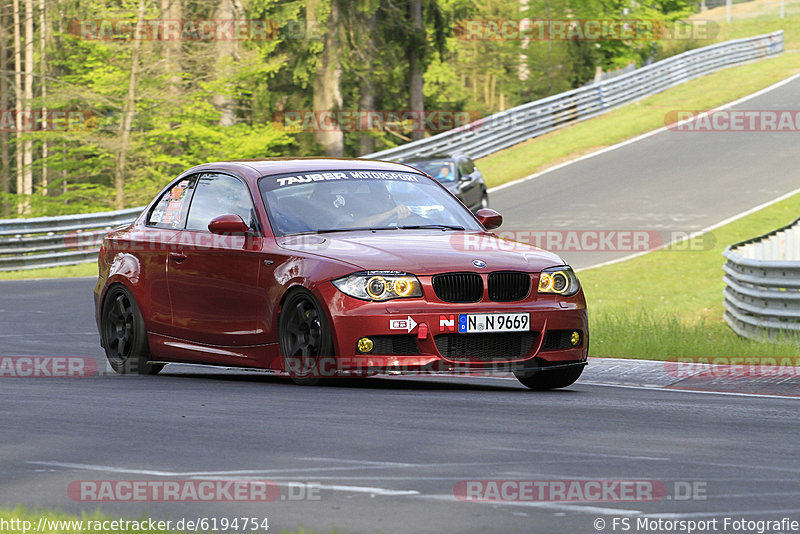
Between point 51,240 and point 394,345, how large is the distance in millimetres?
19799

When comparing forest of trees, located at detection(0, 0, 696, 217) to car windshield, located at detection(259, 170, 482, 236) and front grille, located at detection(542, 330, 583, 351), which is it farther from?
front grille, located at detection(542, 330, 583, 351)

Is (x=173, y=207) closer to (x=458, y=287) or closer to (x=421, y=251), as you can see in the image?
(x=421, y=251)

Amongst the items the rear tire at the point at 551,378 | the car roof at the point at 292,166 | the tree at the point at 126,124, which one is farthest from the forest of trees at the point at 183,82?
the rear tire at the point at 551,378

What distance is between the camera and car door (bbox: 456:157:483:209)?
2811 cm

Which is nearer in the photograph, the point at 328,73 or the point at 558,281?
the point at 558,281

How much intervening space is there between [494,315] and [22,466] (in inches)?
141

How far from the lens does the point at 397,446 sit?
6746 mm

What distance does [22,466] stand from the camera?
6426 mm

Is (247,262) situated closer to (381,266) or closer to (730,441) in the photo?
(381,266)

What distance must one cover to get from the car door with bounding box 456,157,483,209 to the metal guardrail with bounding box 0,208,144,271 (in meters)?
Answer: 6.78

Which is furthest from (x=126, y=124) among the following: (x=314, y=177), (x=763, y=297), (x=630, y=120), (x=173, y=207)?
(x=314, y=177)

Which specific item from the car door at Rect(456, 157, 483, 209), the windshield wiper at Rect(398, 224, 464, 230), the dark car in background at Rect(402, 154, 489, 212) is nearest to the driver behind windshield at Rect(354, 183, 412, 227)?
the windshield wiper at Rect(398, 224, 464, 230)

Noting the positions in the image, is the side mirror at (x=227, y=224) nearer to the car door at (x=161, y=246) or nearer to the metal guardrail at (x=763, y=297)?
the car door at (x=161, y=246)

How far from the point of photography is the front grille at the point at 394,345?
8.87 meters
